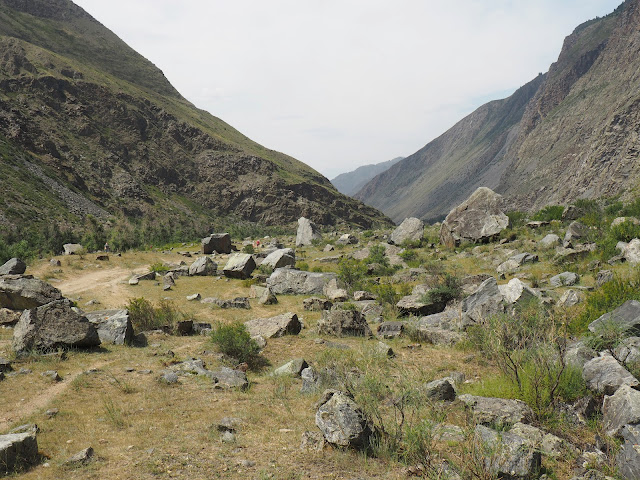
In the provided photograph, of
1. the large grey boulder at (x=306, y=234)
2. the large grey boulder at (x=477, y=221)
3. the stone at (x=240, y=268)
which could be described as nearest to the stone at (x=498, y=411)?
the stone at (x=240, y=268)

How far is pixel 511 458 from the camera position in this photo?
4363mm

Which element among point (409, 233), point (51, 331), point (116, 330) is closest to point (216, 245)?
point (409, 233)

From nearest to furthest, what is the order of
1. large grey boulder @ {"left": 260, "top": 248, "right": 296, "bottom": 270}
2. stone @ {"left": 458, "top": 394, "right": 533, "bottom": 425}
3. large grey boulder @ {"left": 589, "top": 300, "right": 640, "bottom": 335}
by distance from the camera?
stone @ {"left": 458, "top": 394, "right": 533, "bottom": 425} < large grey boulder @ {"left": 589, "top": 300, "right": 640, "bottom": 335} < large grey boulder @ {"left": 260, "top": 248, "right": 296, "bottom": 270}

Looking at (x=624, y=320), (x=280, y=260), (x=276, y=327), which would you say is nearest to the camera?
(x=624, y=320)

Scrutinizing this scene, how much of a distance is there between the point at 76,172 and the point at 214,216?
109ft

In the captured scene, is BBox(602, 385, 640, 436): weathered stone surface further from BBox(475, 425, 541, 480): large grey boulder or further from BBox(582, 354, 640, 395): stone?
BBox(475, 425, 541, 480): large grey boulder

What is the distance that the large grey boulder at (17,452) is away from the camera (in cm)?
496

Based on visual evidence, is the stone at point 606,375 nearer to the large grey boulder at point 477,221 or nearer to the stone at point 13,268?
the large grey boulder at point 477,221

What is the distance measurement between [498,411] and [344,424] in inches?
89.6

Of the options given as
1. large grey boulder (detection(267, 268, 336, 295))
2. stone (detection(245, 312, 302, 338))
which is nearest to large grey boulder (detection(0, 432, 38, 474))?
stone (detection(245, 312, 302, 338))

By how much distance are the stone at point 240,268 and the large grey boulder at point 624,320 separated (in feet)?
61.0

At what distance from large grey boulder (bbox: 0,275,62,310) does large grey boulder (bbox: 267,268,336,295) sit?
9.52 meters

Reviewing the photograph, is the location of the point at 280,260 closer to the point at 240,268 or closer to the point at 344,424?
the point at 240,268

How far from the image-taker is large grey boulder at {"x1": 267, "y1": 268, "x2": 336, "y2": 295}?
1975 cm
